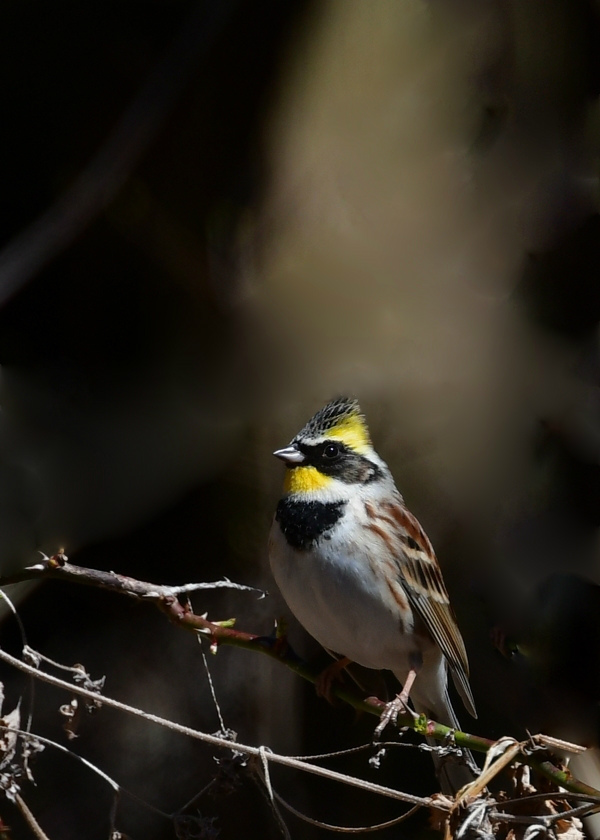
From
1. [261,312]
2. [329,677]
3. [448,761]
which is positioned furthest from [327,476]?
[261,312]

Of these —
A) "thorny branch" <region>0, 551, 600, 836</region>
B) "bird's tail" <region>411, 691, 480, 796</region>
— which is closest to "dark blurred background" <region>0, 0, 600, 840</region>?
"bird's tail" <region>411, 691, 480, 796</region>

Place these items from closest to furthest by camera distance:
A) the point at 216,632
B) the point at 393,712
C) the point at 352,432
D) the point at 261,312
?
the point at 216,632, the point at 393,712, the point at 352,432, the point at 261,312

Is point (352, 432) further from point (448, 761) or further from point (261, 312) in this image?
point (261, 312)

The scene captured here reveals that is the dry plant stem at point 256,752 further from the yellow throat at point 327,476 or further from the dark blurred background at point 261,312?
the dark blurred background at point 261,312

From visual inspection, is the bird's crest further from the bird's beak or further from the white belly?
the white belly

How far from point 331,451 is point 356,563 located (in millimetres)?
164

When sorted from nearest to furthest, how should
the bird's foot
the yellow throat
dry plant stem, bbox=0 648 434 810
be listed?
dry plant stem, bbox=0 648 434 810 → the bird's foot → the yellow throat

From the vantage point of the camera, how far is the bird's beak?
108 cm

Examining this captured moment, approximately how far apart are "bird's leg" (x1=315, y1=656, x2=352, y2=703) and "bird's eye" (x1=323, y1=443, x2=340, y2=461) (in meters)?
0.27

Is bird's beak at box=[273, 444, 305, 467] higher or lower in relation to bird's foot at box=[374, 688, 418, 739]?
higher

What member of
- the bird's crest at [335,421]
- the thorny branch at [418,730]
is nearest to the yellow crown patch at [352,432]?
the bird's crest at [335,421]

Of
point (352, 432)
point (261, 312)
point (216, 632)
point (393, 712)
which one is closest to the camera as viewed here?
point (216, 632)

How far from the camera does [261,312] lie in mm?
1707

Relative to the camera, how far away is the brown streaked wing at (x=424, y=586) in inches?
48.6
